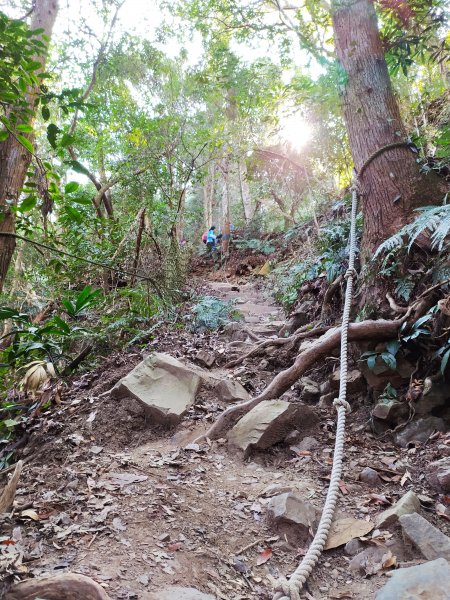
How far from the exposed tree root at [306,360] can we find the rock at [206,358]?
126 centimetres

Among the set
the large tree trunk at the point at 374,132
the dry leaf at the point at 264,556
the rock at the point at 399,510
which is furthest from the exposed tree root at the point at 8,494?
the large tree trunk at the point at 374,132

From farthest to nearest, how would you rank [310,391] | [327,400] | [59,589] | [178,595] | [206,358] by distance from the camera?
[206,358]
[310,391]
[327,400]
[178,595]
[59,589]

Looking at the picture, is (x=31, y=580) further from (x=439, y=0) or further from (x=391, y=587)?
(x=439, y=0)

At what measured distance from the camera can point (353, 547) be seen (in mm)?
1838

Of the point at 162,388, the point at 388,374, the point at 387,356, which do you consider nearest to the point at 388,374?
the point at 388,374

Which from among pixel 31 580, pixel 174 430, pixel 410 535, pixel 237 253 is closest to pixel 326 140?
pixel 237 253

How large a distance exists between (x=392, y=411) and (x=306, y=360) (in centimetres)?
78

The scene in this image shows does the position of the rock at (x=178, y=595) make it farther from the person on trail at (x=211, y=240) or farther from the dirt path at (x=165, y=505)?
the person on trail at (x=211, y=240)

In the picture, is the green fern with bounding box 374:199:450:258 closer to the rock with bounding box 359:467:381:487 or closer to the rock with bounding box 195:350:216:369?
the rock with bounding box 359:467:381:487

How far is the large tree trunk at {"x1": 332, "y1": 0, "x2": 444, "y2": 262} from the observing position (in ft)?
11.6

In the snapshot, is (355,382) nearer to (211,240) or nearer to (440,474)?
(440,474)

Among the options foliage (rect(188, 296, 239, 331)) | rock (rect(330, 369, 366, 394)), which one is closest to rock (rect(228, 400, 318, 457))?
rock (rect(330, 369, 366, 394))

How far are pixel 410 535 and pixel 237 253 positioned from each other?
12637 mm

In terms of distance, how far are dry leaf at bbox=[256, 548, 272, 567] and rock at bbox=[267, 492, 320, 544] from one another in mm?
126
